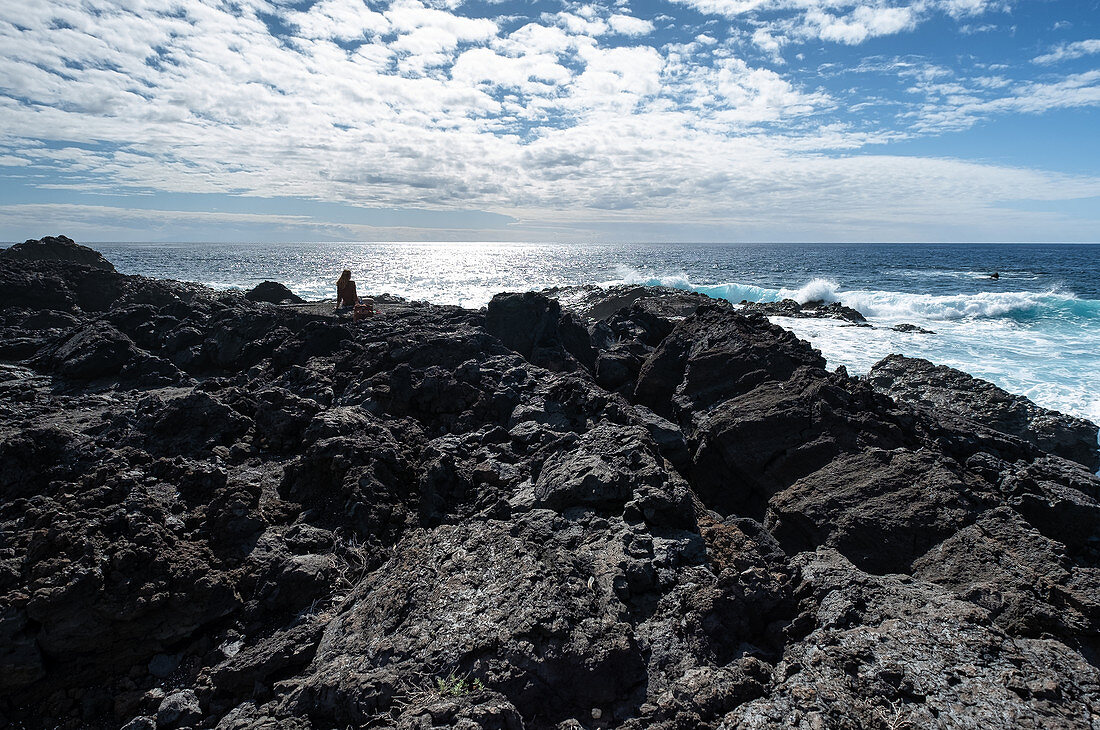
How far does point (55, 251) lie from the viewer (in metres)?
28.1

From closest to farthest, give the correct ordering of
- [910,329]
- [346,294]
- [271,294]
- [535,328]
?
[535,328] < [346,294] < [271,294] < [910,329]

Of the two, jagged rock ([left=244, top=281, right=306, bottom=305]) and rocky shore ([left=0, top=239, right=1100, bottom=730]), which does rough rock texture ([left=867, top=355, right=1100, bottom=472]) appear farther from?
jagged rock ([left=244, top=281, right=306, bottom=305])

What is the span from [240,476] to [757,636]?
21.8ft

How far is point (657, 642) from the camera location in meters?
4.35

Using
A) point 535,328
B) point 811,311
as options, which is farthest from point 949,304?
point 535,328

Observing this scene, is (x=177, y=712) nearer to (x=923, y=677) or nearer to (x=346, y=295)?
(x=923, y=677)

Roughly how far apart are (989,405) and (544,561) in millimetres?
15694

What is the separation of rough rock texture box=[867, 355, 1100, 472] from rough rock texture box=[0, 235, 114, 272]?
3475 cm

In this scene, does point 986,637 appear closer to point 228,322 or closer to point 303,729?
point 303,729

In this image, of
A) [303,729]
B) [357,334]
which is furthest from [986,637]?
[357,334]

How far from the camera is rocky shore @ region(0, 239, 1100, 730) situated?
3.83 meters

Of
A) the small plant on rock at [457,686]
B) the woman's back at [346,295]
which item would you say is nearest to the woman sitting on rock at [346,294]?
the woman's back at [346,295]

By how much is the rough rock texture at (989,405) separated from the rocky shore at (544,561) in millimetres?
7660

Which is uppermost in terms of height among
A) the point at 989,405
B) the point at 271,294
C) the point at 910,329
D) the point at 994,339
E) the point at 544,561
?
the point at 271,294
